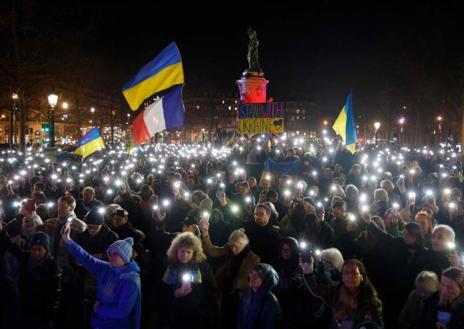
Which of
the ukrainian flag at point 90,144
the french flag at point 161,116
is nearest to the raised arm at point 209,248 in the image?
the french flag at point 161,116

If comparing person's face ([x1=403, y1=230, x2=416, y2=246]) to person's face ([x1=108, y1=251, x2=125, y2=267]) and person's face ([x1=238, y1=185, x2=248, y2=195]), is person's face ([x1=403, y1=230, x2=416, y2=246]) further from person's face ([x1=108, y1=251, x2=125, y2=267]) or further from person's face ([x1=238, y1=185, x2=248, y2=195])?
person's face ([x1=238, y1=185, x2=248, y2=195])

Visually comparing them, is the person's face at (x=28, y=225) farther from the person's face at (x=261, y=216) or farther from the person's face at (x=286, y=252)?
the person's face at (x=286, y=252)

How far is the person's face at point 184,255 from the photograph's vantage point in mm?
5480

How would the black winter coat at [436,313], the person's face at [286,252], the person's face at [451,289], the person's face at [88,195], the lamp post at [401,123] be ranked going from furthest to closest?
the lamp post at [401,123]
the person's face at [88,195]
the person's face at [286,252]
the person's face at [451,289]
the black winter coat at [436,313]

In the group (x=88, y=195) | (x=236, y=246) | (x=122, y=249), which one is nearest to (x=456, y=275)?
(x=236, y=246)

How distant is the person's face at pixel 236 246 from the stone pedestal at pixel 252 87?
3307cm

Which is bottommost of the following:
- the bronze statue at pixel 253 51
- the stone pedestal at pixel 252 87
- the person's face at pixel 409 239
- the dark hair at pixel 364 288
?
the dark hair at pixel 364 288

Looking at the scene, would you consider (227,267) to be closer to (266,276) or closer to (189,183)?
(266,276)

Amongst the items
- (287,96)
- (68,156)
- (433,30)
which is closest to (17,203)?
(68,156)

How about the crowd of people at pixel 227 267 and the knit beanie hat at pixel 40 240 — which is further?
the knit beanie hat at pixel 40 240

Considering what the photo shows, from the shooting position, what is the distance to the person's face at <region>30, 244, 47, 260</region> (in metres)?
5.74

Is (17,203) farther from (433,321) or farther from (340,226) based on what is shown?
(433,321)

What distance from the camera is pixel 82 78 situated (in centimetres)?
3347

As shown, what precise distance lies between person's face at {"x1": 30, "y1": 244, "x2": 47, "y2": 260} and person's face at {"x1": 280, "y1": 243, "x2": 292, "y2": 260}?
2.59 meters
